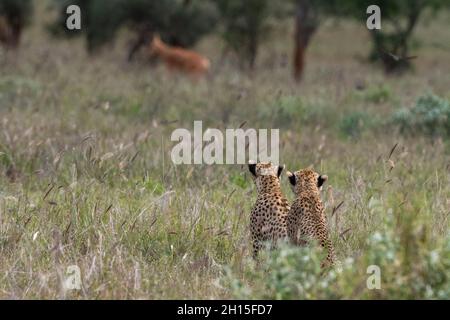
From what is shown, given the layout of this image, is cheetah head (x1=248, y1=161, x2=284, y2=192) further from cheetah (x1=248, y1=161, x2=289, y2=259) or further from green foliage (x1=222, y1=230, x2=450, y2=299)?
green foliage (x1=222, y1=230, x2=450, y2=299)

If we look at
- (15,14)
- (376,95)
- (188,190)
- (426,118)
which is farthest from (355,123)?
(15,14)

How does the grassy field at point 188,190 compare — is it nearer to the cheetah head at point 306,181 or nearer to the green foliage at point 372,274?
the green foliage at point 372,274

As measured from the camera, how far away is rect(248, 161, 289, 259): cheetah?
628cm

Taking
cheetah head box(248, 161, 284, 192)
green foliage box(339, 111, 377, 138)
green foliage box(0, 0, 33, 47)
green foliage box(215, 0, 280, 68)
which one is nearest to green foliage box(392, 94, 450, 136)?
green foliage box(339, 111, 377, 138)

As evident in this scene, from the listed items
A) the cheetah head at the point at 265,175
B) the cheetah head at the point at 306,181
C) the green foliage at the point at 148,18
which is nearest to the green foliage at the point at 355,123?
the cheetah head at the point at 265,175

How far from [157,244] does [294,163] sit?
3213 mm

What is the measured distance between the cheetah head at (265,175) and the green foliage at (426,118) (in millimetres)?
5566

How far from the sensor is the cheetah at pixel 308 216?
5.92 metres

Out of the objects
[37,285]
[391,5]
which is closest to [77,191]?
[37,285]

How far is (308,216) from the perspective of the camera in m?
6.00

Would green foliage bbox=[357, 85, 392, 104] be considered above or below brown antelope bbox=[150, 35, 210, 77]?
below

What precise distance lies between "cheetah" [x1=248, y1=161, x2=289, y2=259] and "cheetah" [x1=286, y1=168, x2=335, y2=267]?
0.41ft

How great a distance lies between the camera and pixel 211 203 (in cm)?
737
